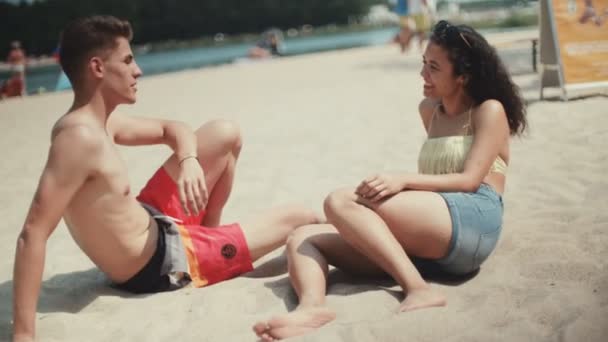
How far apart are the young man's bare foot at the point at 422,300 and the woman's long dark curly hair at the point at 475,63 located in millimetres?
953

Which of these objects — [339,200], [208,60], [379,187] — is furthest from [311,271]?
[208,60]

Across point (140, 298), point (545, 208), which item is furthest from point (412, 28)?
point (140, 298)

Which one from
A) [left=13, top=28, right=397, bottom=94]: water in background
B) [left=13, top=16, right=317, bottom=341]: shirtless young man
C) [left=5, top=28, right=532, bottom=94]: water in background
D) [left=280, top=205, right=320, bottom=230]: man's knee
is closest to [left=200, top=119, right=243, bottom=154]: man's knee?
[left=13, top=16, right=317, bottom=341]: shirtless young man

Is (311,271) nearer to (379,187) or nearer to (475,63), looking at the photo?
(379,187)

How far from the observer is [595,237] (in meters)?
2.74

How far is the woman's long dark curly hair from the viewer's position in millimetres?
2502

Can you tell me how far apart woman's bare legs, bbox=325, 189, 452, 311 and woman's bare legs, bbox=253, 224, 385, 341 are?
0.23 m

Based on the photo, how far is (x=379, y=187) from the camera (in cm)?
225

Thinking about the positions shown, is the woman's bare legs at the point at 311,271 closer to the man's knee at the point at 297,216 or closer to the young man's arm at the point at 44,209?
the man's knee at the point at 297,216

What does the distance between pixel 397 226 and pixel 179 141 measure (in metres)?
1.14

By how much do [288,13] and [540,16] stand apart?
77723 millimetres

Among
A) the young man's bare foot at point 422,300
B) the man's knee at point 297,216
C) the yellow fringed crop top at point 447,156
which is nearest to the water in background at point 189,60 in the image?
the man's knee at point 297,216

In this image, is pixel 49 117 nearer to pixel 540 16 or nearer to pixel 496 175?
pixel 540 16

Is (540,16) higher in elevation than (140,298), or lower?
higher
